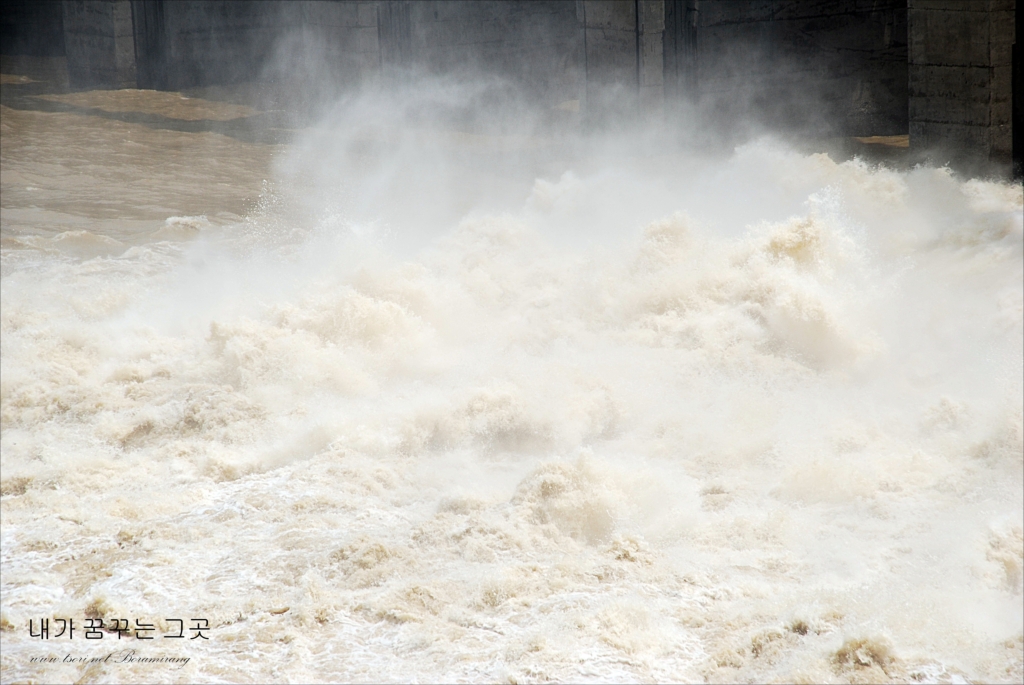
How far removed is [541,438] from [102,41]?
49.2ft

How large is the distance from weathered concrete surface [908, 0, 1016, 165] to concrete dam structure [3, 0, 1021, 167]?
0.04ft

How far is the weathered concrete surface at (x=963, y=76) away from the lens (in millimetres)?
9523

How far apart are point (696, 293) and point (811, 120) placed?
269 inches

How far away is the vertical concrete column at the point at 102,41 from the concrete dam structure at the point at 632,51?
3 centimetres

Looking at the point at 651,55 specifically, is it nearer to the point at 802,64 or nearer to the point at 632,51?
the point at 632,51

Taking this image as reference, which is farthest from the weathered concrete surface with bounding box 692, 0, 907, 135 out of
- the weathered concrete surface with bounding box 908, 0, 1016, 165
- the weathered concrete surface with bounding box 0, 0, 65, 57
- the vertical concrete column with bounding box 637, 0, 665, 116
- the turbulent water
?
the weathered concrete surface with bounding box 0, 0, 65, 57

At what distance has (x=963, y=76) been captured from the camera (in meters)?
9.79

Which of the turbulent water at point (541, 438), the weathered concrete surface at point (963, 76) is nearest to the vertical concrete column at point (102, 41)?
the turbulent water at point (541, 438)

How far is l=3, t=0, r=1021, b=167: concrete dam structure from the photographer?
988 centimetres

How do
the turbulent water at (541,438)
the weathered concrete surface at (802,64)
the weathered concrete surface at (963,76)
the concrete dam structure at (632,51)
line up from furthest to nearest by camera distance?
the weathered concrete surface at (802,64) → the concrete dam structure at (632,51) → the weathered concrete surface at (963,76) → the turbulent water at (541,438)

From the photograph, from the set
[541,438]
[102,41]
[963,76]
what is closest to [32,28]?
[102,41]

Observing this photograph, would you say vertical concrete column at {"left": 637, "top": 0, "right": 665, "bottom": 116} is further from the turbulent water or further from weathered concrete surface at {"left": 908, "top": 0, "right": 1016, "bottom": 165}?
weathered concrete surface at {"left": 908, "top": 0, "right": 1016, "bottom": 165}

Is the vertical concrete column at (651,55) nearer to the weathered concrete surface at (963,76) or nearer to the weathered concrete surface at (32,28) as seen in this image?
the weathered concrete surface at (963,76)

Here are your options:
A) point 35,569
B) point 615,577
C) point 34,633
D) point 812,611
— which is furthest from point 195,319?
point 812,611
